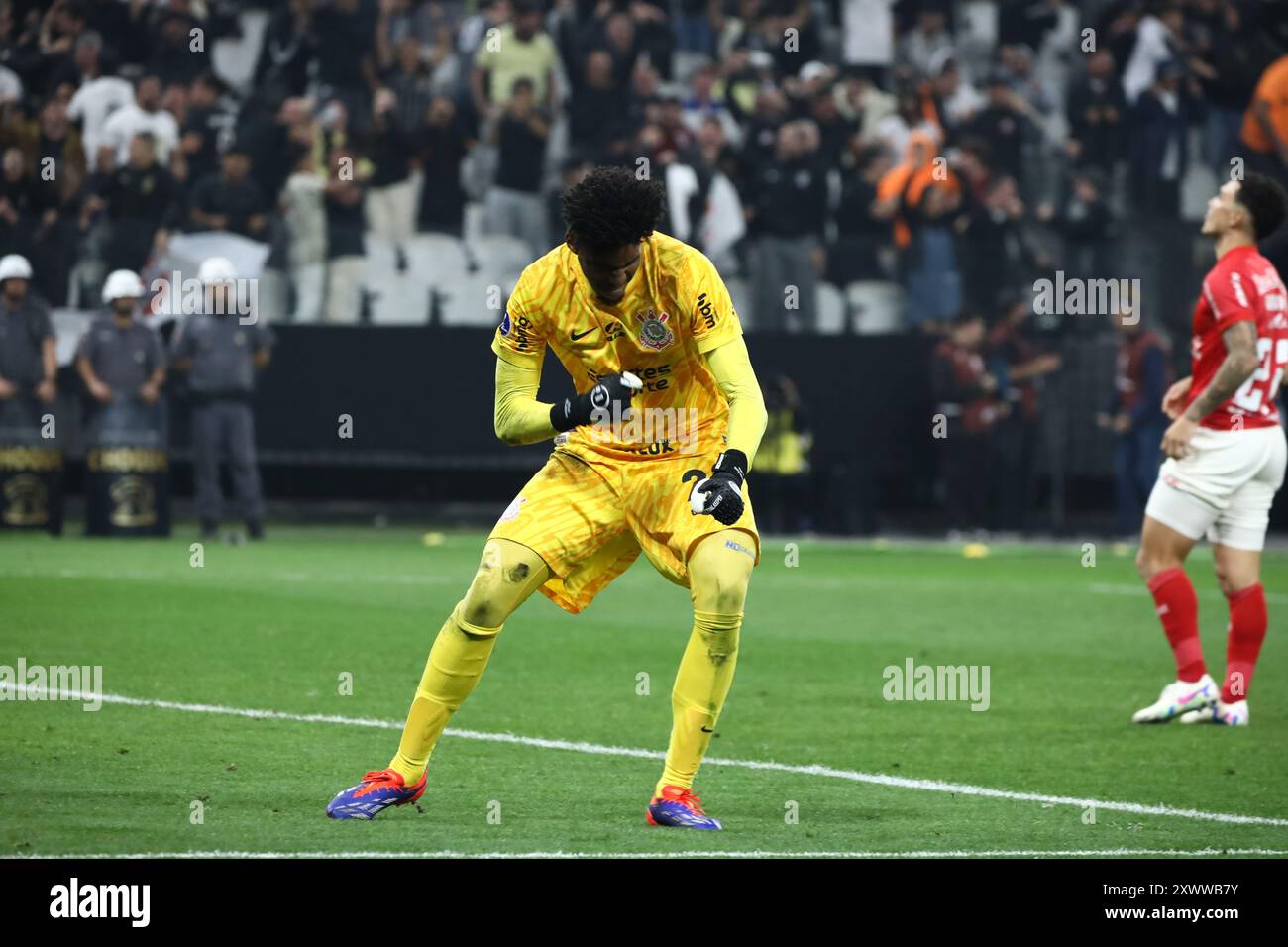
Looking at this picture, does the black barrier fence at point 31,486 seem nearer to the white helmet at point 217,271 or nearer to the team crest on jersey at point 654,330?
the white helmet at point 217,271

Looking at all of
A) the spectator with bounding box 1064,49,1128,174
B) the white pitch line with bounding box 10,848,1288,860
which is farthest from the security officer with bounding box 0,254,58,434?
the white pitch line with bounding box 10,848,1288,860

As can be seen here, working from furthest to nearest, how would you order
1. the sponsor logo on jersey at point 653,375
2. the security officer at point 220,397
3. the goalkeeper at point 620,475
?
1. the security officer at point 220,397
2. the sponsor logo on jersey at point 653,375
3. the goalkeeper at point 620,475

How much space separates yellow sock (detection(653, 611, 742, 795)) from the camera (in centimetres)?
753

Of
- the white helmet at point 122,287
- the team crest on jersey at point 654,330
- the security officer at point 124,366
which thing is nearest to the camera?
the team crest on jersey at point 654,330

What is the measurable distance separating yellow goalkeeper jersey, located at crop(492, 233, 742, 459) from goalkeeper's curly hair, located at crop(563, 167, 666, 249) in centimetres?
30

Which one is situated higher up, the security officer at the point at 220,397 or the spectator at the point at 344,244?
the spectator at the point at 344,244

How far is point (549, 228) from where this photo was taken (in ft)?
76.1

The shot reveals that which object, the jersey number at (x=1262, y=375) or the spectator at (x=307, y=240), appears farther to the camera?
the spectator at (x=307, y=240)

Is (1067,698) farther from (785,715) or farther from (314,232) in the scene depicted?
(314,232)

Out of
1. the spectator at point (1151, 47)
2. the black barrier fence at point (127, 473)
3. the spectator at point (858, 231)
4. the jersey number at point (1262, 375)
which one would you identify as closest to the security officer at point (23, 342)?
the black barrier fence at point (127, 473)

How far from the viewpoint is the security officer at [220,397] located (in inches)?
830

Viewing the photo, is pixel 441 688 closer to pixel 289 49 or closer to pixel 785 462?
pixel 785 462
